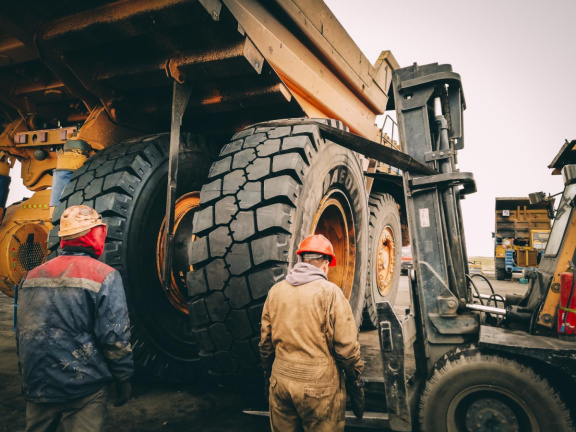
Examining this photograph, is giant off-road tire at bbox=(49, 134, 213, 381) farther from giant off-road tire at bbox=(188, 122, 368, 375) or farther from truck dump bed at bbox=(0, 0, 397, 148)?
giant off-road tire at bbox=(188, 122, 368, 375)

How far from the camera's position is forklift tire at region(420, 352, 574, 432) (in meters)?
2.07

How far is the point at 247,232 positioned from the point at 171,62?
4.19 ft

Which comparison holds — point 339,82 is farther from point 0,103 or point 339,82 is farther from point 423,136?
point 0,103

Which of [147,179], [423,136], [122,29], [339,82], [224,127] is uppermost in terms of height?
[339,82]

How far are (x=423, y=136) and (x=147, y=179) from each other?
232cm

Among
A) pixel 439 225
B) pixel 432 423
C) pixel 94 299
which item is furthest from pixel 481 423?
pixel 94 299

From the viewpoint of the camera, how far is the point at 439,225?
2.86m

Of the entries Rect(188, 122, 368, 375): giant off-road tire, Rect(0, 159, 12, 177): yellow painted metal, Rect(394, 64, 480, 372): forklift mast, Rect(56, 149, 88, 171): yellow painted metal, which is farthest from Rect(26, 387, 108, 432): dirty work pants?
Result: Rect(0, 159, 12, 177): yellow painted metal

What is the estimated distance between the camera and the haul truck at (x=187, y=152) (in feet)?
6.87

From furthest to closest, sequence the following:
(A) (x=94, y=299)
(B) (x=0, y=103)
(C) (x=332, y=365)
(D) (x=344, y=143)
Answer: (B) (x=0, y=103) < (D) (x=344, y=143) < (C) (x=332, y=365) < (A) (x=94, y=299)

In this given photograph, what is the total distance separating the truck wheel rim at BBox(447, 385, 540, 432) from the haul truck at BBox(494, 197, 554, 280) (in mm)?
14494

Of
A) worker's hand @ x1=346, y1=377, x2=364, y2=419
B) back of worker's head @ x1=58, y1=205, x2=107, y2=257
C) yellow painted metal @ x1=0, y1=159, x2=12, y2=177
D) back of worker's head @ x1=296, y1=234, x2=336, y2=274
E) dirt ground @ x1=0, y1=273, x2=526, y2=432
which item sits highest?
yellow painted metal @ x1=0, y1=159, x2=12, y2=177

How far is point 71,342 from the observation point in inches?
68.1

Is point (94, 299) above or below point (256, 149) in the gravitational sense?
below
